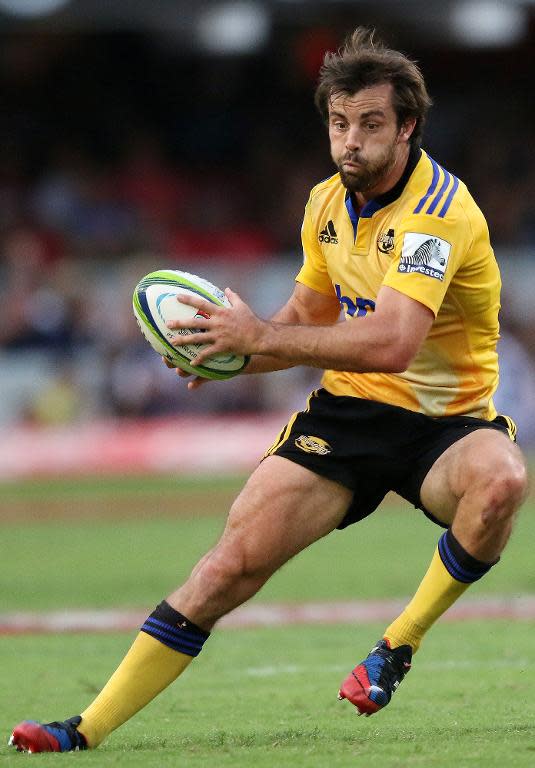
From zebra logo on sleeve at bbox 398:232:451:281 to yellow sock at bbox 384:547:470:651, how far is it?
1147mm

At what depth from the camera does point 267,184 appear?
2481 centimetres

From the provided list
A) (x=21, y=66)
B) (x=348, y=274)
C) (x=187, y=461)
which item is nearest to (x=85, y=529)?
(x=187, y=461)

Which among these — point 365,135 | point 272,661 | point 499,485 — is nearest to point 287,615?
point 272,661

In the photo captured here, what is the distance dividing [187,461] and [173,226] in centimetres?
515

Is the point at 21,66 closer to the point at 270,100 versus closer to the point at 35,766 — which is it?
the point at 270,100

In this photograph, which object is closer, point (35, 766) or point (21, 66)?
point (35, 766)

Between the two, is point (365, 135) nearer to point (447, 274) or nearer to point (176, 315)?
point (447, 274)

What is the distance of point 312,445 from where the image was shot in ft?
20.2

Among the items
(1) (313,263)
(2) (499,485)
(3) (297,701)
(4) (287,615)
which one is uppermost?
(1) (313,263)

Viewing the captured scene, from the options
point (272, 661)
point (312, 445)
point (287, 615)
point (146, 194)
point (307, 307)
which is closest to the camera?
point (312, 445)

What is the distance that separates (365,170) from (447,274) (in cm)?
53

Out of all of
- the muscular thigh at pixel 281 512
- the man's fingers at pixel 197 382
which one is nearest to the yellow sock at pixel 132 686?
the muscular thigh at pixel 281 512

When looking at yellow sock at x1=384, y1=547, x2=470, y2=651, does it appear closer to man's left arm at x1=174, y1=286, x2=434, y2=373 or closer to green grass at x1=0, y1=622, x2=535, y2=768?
green grass at x1=0, y1=622, x2=535, y2=768

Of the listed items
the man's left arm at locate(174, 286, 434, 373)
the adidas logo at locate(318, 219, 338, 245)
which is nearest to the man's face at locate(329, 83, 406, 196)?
the adidas logo at locate(318, 219, 338, 245)
